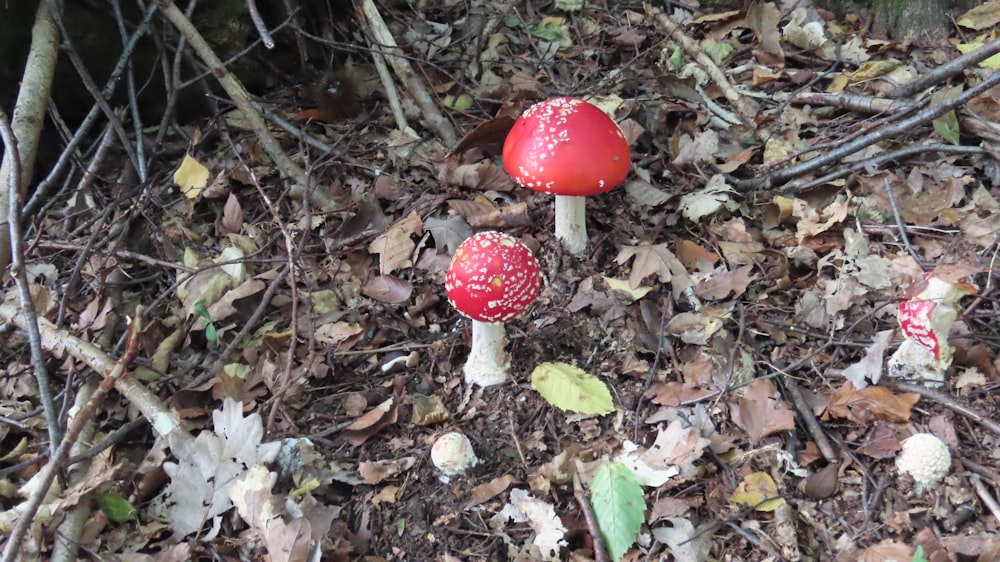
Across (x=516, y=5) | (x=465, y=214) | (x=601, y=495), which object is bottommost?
(x=601, y=495)

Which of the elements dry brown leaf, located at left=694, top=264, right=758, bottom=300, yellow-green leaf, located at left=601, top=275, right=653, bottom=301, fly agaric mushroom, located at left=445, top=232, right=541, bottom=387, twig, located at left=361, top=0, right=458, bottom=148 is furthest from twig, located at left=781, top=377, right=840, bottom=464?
twig, located at left=361, top=0, right=458, bottom=148

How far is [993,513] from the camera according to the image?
2.16 m

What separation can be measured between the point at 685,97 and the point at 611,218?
109 centimetres

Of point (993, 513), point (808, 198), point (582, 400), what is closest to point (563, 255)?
point (582, 400)

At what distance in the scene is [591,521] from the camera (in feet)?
7.27

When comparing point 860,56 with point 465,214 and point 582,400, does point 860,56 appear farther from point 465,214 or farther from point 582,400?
point 582,400

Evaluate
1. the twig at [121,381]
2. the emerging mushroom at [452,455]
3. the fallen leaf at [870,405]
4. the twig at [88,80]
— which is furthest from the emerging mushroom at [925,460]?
the twig at [88,80]

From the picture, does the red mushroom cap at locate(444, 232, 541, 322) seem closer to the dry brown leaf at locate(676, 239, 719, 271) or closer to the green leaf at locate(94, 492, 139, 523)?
the dry brown leaf at locate(676, 239, 719, 271)

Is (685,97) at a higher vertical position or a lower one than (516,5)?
lower

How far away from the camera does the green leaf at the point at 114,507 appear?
241 cm

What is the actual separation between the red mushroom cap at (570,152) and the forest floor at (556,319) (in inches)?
19.9

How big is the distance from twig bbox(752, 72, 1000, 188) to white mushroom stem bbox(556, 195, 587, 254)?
35.7 inches

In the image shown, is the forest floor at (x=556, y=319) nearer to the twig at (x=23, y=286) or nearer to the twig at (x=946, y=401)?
the twig at (x=946, y=401)

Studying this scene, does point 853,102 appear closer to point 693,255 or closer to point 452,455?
point 693,255
